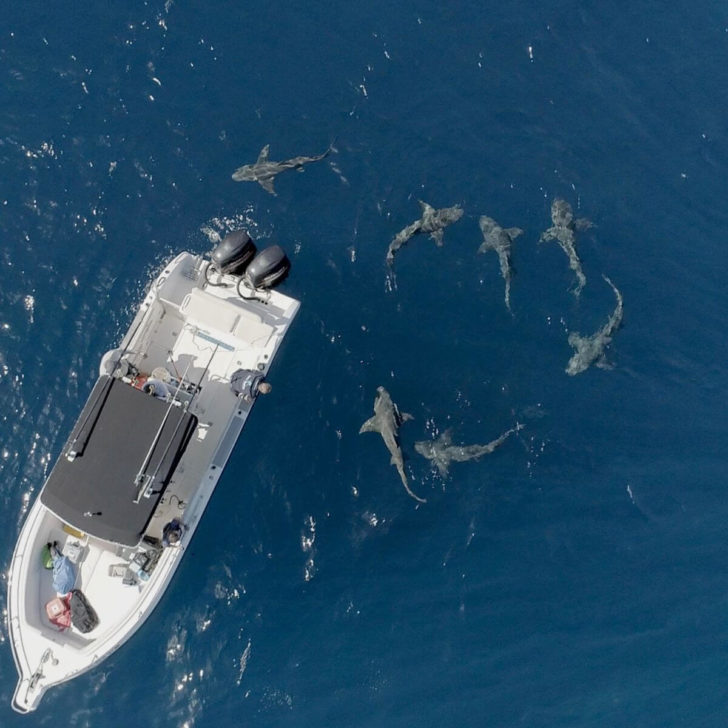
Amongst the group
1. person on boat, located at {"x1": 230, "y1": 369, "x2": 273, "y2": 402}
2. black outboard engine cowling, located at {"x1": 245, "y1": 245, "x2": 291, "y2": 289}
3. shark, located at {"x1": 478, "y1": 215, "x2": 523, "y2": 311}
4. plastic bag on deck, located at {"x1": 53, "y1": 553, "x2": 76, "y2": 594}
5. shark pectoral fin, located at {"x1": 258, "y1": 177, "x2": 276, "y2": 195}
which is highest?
shark pectoral fin, located at {"x1": 258, "y1": 177, "x2": 276, "y2": 195}

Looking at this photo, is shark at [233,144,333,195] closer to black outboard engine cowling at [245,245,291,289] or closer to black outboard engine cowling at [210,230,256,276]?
black outboard engine cowling at [210,230,256,276]

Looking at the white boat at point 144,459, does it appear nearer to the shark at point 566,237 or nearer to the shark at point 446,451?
the shark at point 446,451

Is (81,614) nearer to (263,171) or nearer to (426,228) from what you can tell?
(263,171)

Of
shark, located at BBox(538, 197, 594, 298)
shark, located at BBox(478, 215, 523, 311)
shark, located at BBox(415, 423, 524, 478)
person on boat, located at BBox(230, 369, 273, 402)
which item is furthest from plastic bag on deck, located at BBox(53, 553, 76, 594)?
shark, located at BBox(538, 197, 594, 298)

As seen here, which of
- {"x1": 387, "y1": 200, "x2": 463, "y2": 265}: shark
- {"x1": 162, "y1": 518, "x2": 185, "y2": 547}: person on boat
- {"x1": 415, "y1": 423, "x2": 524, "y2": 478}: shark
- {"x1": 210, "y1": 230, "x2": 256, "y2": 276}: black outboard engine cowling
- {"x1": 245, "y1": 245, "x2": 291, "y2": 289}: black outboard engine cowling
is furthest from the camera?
{"x1": 387, "y1": 200, "x2": 463, "y2": 265}: shark

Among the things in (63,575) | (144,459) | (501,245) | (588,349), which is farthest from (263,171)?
(63,575)

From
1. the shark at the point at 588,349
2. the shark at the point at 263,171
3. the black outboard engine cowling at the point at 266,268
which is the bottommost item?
the shark at the point at 588,349

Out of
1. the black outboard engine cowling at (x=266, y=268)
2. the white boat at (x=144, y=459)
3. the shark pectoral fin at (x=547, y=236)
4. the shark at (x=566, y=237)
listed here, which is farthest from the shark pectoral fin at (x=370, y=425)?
the shark pectoral fin at (x=547, y=236)
